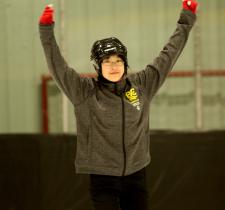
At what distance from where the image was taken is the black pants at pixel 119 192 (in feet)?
6.55

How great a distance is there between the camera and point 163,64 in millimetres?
2131

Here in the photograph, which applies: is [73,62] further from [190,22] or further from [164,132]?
[190,22]

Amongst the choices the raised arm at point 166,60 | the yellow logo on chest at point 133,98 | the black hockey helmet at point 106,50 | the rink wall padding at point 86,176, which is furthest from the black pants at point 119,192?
the rink wall padding at point 86,176

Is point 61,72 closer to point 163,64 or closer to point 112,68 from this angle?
point 112,68

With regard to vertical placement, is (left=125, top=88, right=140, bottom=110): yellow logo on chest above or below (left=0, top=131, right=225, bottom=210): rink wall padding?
above

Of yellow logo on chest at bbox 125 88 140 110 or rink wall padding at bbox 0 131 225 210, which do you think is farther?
rink wall padding at bbox 0 131 225 210

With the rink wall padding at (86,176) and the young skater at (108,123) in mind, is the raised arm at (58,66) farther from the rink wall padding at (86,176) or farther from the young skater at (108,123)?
the rink wall padding at (86,176)

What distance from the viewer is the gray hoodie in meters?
1.99

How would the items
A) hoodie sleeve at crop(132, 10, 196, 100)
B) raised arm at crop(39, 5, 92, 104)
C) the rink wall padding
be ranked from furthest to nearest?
1. the rink wall padding
2. hoodie sleeve at crop(132, 10, 196, 100)
3. raised arm at crop(39, 5, 92, 104)

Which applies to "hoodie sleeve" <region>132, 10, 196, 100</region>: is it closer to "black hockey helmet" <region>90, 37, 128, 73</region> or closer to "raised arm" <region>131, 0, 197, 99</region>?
"raised arm" <region>131, 0, 197, 99</region>

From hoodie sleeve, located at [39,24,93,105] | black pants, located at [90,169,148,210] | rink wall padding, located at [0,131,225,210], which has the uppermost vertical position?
hoodie sleeve, located at [39,24,93,105]

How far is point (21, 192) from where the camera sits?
3.35 metres

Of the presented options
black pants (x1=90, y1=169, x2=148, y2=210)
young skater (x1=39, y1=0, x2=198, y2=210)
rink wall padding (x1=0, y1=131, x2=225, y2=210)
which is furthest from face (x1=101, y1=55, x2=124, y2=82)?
rink wall padding (x1=0, y1=131, x2=225, y2=210)

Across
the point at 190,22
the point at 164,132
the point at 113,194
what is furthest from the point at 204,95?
the point at 113,194
